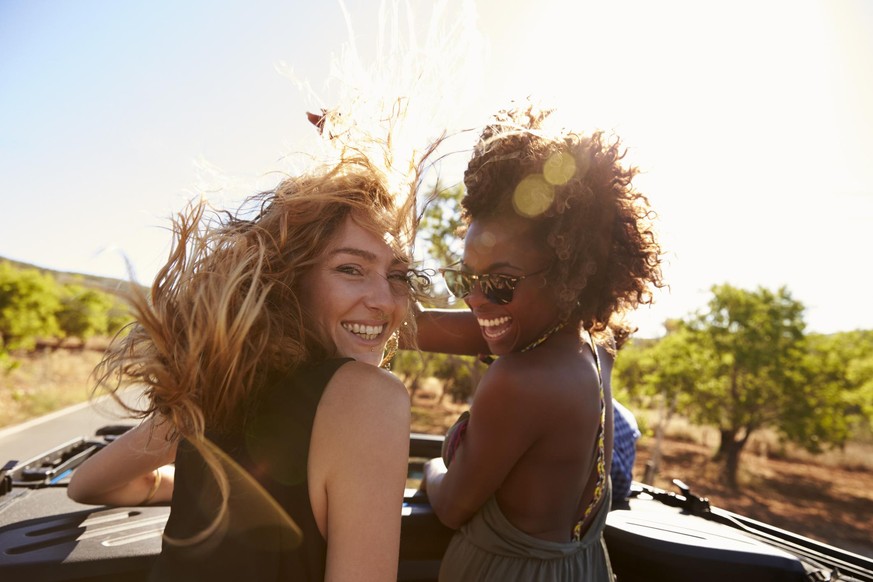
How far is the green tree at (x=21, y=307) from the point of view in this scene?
16719 millimetres

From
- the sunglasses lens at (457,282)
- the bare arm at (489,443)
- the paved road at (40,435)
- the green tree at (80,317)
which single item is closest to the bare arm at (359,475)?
the bare arm at (489,443)

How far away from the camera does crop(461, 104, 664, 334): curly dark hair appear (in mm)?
1647

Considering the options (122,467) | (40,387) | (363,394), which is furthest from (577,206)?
(40,387)

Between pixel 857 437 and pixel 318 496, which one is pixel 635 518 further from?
pixel 857 437

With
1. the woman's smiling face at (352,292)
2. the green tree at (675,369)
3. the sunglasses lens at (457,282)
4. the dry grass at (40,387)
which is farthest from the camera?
the green tree at (675,369)

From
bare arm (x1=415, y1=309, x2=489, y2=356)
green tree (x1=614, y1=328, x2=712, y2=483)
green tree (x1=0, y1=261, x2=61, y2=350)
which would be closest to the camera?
bare arm (x1=415, y1=309, x2=489, y2=356)

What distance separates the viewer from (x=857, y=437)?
682 inches

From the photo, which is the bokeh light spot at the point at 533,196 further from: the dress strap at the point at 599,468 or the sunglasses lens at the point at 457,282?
the dress strap at the point at 599,468

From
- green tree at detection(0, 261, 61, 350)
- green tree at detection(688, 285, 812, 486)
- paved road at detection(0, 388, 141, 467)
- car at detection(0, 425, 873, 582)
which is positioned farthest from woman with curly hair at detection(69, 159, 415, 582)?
green tree at detection(0, 261, 61, 350)

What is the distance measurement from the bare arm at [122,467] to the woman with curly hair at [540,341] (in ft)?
3.23

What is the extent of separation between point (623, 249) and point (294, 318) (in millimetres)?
1126

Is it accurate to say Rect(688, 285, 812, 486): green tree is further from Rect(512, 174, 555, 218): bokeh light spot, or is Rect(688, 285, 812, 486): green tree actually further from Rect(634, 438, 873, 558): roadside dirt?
Rect(512, 174, 555, 218): bokeh light spot

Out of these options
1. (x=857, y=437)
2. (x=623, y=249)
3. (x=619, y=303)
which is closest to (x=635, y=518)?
(x=619, y=303)

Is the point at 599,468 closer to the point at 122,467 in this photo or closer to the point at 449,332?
the point at 449,332
